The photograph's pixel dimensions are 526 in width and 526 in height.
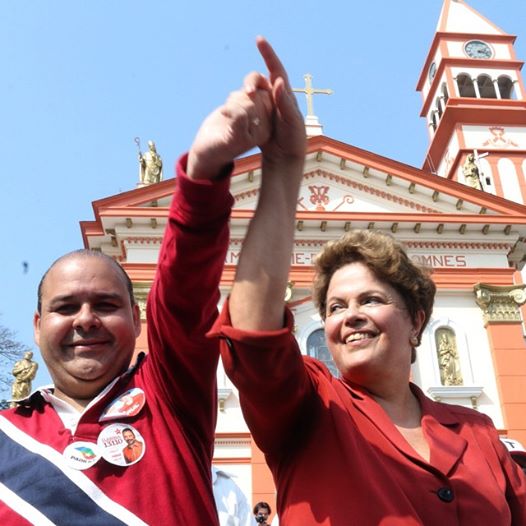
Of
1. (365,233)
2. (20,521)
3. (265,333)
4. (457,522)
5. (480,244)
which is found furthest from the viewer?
(480,244)

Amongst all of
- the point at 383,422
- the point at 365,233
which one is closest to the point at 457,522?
the point at 383,422

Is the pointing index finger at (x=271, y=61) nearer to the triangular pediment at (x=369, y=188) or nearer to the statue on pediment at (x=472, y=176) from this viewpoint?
the triangular pediment at (x=369, y=188)

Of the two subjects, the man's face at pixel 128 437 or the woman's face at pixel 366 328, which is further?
the woman's face at pixel 366 328

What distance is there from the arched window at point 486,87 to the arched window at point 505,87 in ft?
1.00

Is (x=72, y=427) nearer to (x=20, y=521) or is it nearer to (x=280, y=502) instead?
(x=20, y=521)

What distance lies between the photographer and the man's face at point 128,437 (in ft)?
6.84

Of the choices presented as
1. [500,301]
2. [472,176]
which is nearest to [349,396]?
[500,301]

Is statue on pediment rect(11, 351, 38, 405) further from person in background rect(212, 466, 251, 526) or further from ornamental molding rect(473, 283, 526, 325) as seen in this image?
person in background rect(212, 466, 251, 526)

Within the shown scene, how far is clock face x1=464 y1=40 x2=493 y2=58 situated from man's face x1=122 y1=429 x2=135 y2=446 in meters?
33.8

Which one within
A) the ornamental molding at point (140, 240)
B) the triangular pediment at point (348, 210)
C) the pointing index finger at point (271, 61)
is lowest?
the pointing index finger at point (271, 61)

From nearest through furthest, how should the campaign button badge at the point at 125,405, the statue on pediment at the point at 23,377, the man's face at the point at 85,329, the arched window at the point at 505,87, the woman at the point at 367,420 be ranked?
the woman at the point at 367,420 → the campaign button badge at the point at 125,405 → the man's face at the point at 85,329 → the statue on pediment at the point at 23,377 → the arched window at the point at 505,87

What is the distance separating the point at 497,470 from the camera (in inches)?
93.4

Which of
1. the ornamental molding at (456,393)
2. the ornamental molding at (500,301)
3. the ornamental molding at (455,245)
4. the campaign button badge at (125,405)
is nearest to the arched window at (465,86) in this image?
the ornamental molding at (455,245)

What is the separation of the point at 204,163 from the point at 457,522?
1196 mm
